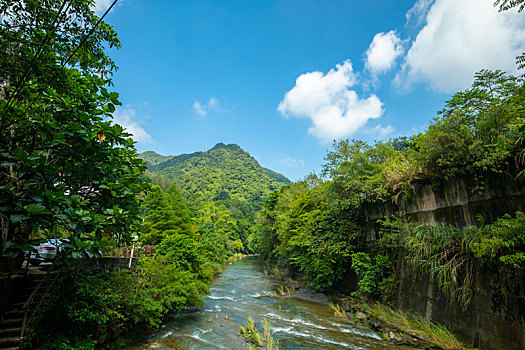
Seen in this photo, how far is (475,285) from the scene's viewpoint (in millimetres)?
7391

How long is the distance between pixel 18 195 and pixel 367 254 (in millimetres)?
14052

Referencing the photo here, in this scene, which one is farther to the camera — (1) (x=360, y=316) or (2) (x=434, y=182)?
(1) (x=360, y=316)

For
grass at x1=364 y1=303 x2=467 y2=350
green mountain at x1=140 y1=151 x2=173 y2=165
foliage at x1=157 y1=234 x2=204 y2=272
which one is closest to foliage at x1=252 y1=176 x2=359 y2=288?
grass at x1=364 y1=303 x2=467 y2=350

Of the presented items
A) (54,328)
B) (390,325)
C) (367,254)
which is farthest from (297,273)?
(54,328)

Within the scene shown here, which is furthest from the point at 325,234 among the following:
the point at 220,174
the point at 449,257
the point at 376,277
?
the point at 220,174

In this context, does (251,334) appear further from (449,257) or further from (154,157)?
(154,157)

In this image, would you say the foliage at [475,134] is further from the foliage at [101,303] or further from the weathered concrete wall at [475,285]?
the foliage at [101,303]

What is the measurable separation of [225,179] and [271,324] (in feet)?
318

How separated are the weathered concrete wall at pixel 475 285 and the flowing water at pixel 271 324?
2.08m

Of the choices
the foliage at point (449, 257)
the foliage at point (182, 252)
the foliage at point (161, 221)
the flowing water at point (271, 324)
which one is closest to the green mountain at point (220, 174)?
the foliage at point (161, 221)

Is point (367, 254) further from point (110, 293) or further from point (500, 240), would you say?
point (110, 293)

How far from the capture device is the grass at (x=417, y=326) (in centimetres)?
765

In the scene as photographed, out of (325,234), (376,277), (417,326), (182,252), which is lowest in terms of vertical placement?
(417,326)

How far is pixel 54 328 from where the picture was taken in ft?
21.0
